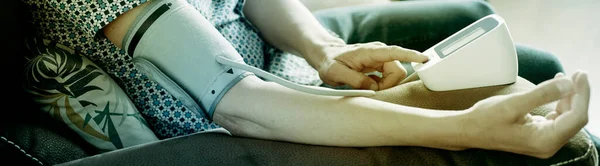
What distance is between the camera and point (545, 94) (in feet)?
1.58

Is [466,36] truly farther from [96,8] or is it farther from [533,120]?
[96,8]

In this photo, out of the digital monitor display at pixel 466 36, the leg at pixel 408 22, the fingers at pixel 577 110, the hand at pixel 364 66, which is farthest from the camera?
the leg at pixel 408 22

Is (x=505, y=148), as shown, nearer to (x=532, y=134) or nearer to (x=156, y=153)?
(x=532, y=134)

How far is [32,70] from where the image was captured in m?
0.63

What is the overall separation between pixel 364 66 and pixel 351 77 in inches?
1.1

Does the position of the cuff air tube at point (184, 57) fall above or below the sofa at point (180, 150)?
above

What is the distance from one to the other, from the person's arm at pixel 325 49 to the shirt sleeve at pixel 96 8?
0.31 metres

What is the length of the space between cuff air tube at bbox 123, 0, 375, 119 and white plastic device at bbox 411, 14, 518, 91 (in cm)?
9

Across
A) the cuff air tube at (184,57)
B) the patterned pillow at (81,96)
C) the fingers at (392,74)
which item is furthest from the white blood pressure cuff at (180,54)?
the fingers at (392,74)

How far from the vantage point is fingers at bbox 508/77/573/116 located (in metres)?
0.48

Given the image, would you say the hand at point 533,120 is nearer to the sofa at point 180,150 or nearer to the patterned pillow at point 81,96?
the sofa at point 180,150

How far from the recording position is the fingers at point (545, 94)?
0.48 metres

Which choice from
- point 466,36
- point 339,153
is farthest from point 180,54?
point 466,36

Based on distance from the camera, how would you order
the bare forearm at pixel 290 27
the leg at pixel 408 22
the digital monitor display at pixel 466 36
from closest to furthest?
1. the digital monitor display at pixel 466 36
2. the bare forearm at pixel 290 27
3. the leg at pixel 408 22
